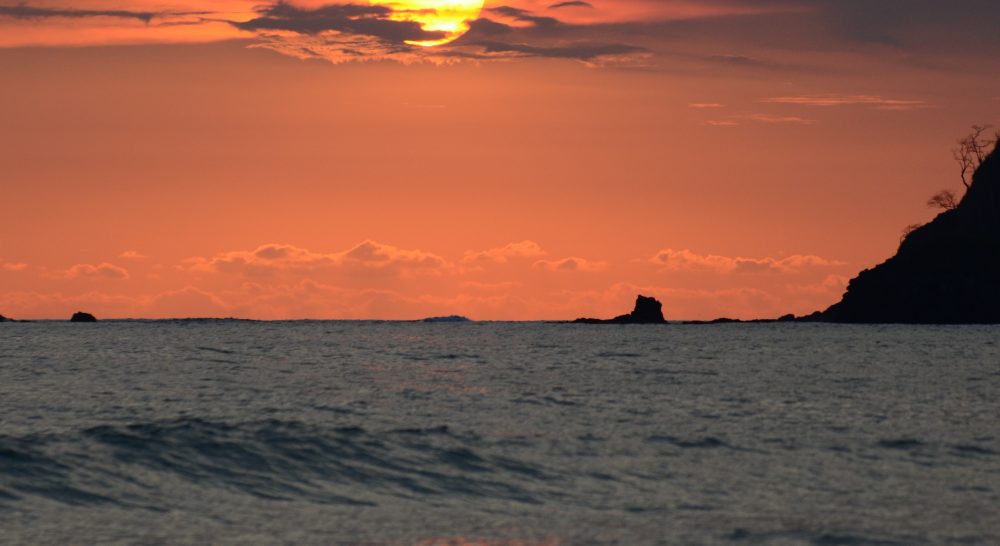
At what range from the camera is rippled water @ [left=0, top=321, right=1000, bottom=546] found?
2548 centimetres

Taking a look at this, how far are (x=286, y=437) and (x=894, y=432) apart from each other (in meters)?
22.0

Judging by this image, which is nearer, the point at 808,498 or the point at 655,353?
the point at 808,498

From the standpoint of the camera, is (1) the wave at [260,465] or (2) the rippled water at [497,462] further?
(1) the wave at [260,465]

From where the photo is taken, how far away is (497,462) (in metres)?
34.8

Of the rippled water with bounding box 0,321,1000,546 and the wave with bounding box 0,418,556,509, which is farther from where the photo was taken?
the wave with bounding box 0,418,556,509

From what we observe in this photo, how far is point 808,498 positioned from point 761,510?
2.21 meters

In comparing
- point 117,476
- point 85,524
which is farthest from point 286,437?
point 85,524

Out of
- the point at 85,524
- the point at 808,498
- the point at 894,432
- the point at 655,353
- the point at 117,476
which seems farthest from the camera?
the point at 655,353

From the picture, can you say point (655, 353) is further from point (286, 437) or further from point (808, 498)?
point (808, 498)

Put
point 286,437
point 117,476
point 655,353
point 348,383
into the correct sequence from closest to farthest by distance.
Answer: point 117,476
point 286,437
point 348,383
point 655,353

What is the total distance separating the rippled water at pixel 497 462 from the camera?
25484mm

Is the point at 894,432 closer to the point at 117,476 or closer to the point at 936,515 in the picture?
A: the point at 936,515

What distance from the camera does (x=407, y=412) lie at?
161ft

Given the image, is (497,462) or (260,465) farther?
(497,462)
